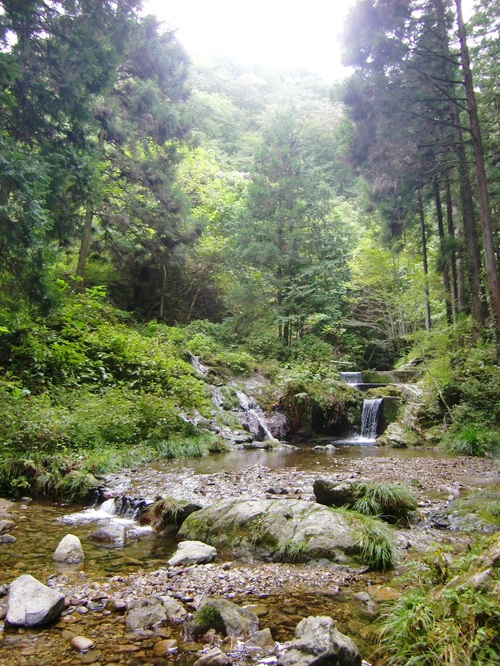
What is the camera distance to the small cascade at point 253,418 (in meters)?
13.5

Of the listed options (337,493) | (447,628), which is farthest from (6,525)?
(447,628)

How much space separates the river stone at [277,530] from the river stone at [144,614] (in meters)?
1.25

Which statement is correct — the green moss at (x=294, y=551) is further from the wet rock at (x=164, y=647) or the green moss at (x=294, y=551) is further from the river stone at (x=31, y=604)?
the river stone at (x=31, y=604)

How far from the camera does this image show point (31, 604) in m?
2.88

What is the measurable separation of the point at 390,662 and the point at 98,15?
10647mm

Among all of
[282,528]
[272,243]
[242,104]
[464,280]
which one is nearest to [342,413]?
[464,280]

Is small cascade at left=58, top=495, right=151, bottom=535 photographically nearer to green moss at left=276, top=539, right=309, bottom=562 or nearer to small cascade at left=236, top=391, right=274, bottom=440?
green moss at left=276, top=539, right=309, bottom=562

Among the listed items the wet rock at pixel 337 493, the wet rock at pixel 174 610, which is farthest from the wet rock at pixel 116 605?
the wet rock at pixel 337 493

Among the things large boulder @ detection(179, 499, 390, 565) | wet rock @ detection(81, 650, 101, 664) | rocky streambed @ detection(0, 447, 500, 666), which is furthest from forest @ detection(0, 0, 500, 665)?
wet rock @ detection(81, 650, 101, 664)

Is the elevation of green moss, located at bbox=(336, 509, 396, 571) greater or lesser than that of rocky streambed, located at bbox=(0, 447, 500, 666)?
greater

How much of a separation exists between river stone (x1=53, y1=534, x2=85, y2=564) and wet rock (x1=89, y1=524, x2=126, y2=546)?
0.51 m

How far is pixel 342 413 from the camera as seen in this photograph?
48.2ft

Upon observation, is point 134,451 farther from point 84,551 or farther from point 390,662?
point 390,662

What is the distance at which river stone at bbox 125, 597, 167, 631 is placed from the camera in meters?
2.84
